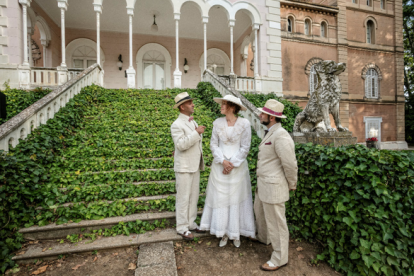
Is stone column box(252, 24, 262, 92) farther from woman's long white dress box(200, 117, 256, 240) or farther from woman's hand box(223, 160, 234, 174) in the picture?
woman's hand box(223, 160, 234, 174)

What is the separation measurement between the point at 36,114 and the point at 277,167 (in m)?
4.86

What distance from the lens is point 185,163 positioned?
2.78 m

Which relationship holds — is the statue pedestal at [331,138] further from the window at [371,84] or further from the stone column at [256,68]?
the window at [371,84]

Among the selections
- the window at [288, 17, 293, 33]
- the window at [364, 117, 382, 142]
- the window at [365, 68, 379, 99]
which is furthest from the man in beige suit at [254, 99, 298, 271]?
the window at [365, 68, 379, 99]

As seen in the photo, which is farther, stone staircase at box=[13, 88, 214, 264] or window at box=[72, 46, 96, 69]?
window at box=[72, 46, 96, 69]

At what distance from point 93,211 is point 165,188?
3.76 ft

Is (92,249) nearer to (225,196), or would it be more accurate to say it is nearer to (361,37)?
(225,196)

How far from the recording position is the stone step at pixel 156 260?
227 centimetres

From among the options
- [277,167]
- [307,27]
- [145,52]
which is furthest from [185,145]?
[307,27]

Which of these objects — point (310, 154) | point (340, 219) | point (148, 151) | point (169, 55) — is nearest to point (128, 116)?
point (148, 151)

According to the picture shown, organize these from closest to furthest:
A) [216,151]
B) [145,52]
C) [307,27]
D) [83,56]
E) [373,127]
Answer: [216,151] < [83,56] < [145,52] < [307,27] < [373,127]

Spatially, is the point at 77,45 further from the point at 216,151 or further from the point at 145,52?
the point at 216,151

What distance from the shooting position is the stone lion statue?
4102mm

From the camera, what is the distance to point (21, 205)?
286 cm
